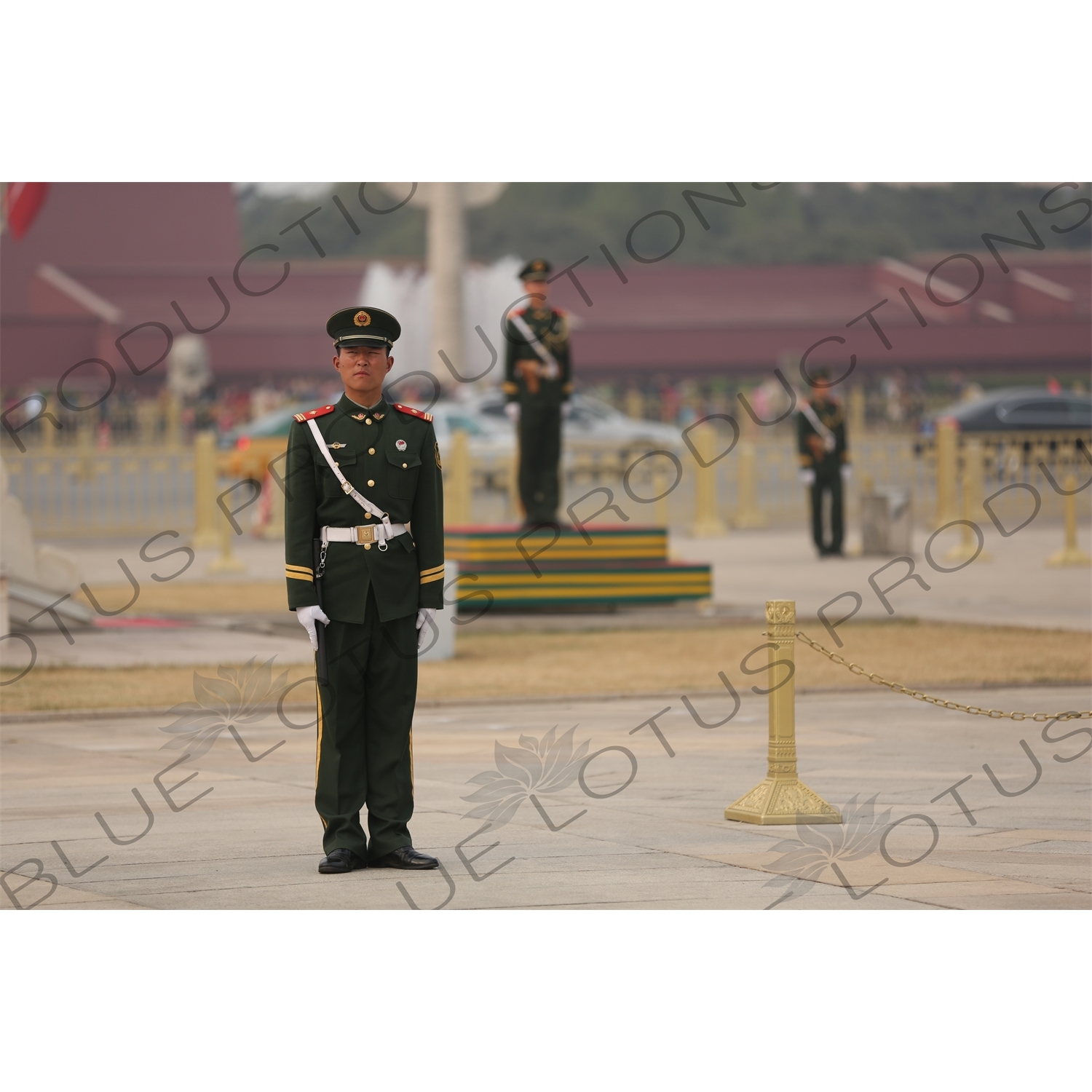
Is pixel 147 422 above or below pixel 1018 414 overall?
above

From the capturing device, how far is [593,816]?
5.75 m

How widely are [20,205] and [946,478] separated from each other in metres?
10.6

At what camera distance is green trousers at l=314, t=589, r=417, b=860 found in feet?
16.3

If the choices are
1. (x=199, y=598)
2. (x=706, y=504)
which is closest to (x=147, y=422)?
(x=706, y=504)

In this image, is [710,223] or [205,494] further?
[710,223]

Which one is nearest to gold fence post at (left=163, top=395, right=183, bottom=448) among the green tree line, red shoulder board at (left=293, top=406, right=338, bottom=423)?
the green tree line

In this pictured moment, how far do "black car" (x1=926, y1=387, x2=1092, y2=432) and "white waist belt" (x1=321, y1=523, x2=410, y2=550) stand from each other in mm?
23173

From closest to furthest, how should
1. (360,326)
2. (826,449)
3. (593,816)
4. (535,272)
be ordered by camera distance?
(360,326)
(593,816)
(535,272)
(826,449)

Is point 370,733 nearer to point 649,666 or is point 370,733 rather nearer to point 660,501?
point 649,666

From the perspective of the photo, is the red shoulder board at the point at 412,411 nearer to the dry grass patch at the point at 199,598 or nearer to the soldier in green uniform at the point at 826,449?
the dry grass patch at the point at 199,598

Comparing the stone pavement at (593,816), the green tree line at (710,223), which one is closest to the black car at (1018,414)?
the green tree line at (710,223)

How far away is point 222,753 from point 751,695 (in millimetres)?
2726

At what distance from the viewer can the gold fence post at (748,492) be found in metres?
21.1

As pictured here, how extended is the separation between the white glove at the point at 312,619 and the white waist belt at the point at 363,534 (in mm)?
200
